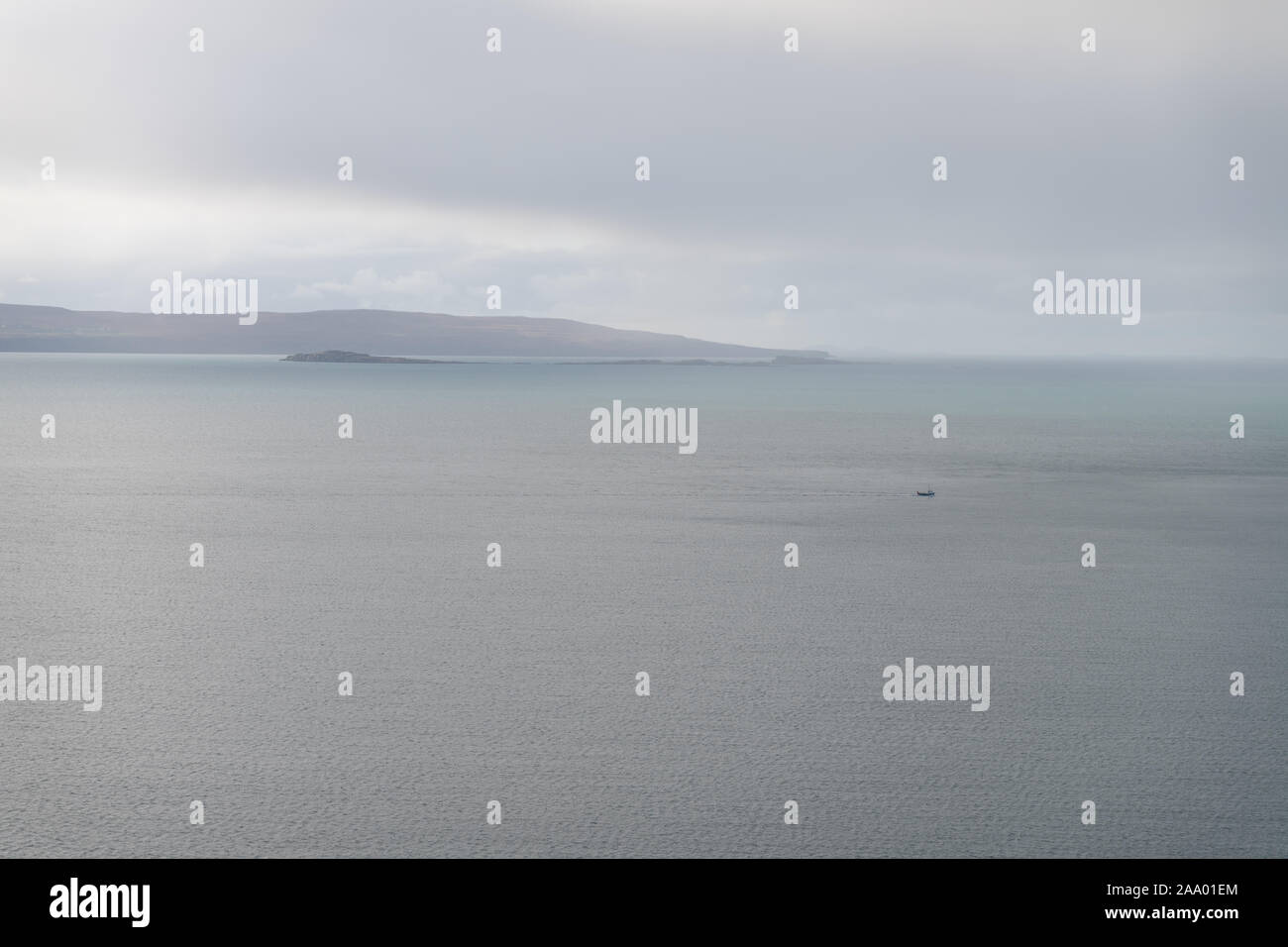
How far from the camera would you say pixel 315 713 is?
20453mm

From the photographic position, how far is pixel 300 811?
1648 centimetres

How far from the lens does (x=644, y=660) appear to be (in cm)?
2355

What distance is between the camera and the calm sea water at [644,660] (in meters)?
16.3

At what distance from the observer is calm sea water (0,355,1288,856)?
1628 cm

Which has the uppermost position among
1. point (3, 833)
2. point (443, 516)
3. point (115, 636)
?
point (443, 516)

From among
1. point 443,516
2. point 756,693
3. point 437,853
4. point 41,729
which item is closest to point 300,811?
point 437,853
